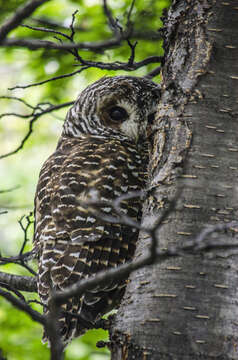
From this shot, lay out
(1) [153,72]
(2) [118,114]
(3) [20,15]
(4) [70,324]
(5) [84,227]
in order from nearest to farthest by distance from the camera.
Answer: (3) [20,15] → (4) [70,324] → (5) [84,227] → (1) [153,72] → (2) [118,114]

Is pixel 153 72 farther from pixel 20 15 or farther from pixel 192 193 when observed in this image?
pixel 20 15

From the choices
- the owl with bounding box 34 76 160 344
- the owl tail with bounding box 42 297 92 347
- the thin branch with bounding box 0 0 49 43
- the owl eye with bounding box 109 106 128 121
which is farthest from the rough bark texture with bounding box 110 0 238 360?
the owl eye with bounding box 109 106 128 121

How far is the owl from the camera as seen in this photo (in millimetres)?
2628

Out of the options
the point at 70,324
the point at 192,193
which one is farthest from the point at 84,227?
the point at 192,193

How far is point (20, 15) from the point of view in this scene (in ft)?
4.06

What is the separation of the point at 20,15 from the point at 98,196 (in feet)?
5.35

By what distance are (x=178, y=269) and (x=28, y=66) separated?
2.72 metres

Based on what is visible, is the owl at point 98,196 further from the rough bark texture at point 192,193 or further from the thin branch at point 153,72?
the rough bark texture at point 192,193

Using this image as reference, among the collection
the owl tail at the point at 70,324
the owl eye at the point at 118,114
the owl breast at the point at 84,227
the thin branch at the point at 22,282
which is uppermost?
the owl eye at the point at 118,114

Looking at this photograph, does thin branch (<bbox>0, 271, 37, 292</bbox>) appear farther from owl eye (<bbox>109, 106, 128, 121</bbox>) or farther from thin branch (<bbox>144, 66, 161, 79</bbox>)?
thin branch (<bbox>144, 66, 161, 79</bbox>)

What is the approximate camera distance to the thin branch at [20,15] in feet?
3.95

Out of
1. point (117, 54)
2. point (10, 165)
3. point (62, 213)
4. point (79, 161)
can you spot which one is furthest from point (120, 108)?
point (10, 165)

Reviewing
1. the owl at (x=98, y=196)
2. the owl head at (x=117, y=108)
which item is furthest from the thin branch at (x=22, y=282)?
the owl head at (x=117, y=108)

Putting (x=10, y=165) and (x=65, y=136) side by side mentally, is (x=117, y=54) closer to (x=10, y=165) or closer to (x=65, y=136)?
(x=65, y=136)
